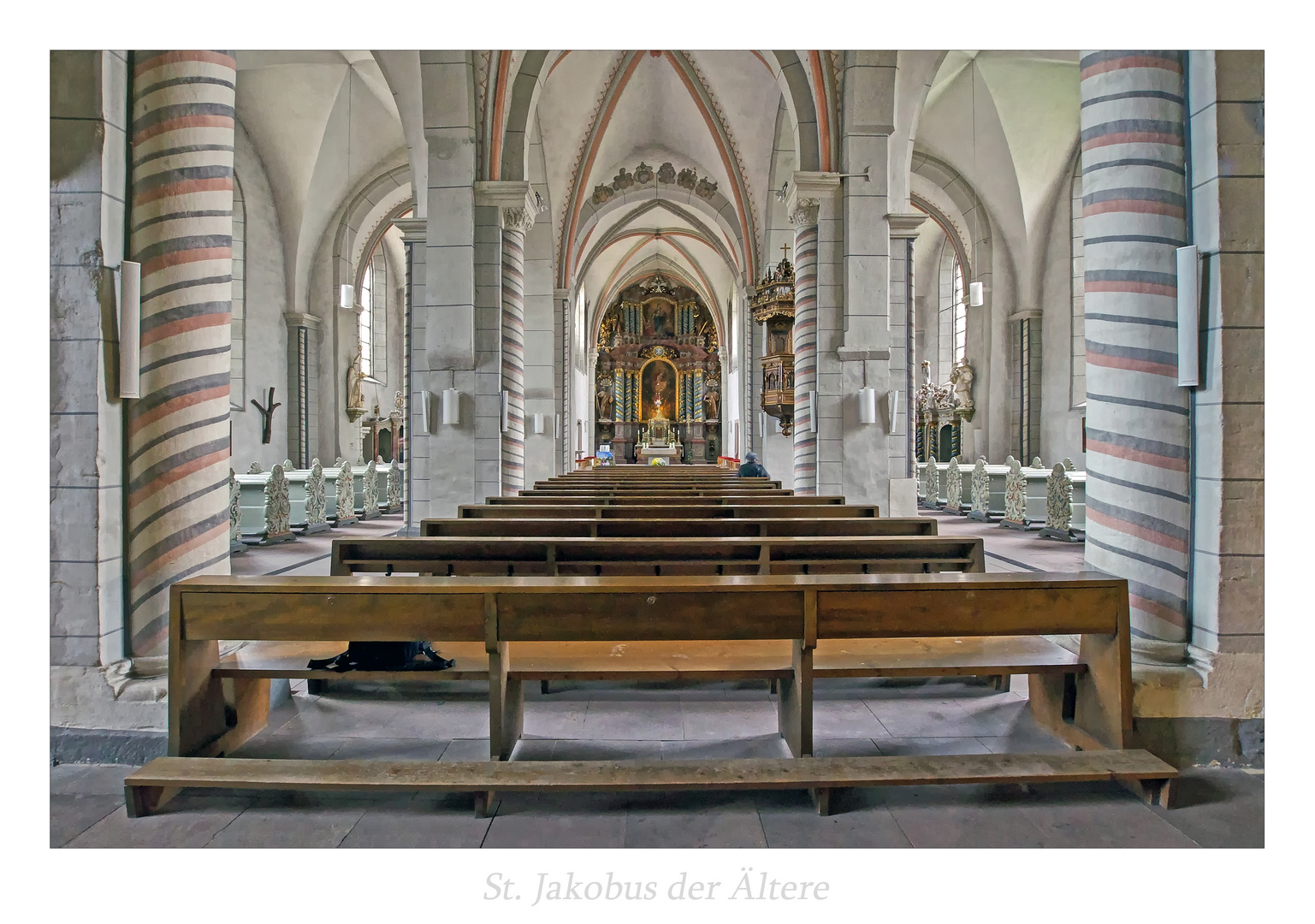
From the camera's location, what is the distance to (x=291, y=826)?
7.50 ft

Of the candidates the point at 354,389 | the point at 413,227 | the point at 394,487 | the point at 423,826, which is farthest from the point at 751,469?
the point at 354,389

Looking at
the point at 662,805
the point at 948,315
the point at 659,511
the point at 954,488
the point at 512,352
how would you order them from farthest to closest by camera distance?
1. the point at 948,315
2. the point at 954,488
3. the point at 512,352
4. the point at 659,511
5. the point at 662,805

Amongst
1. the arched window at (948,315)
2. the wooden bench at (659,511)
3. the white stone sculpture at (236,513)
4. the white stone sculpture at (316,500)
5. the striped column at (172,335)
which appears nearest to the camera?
the striped column at (172,335)

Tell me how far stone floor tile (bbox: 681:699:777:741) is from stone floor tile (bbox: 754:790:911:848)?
482 mm

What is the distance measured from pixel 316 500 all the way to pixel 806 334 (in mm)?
7496

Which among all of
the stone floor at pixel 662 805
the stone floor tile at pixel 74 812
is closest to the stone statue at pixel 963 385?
the stone floor at pixel 662 805

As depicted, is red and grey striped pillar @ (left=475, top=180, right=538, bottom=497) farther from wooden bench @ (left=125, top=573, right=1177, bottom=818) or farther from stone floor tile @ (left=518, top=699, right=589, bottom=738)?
wooden bench @ (left=125, top=573, right=1177, bottom=818)

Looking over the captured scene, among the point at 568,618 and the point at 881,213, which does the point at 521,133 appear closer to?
the point at 881,213

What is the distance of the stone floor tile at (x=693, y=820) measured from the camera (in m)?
2.22

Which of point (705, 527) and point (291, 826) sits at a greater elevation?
point (705, 527)

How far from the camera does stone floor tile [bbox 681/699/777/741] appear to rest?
2930 mm

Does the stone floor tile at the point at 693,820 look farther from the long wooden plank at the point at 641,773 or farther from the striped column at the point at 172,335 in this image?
the striped column at the point at 172,335

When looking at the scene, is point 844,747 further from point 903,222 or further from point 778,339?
point 778,339

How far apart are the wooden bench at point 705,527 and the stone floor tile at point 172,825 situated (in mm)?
2003
